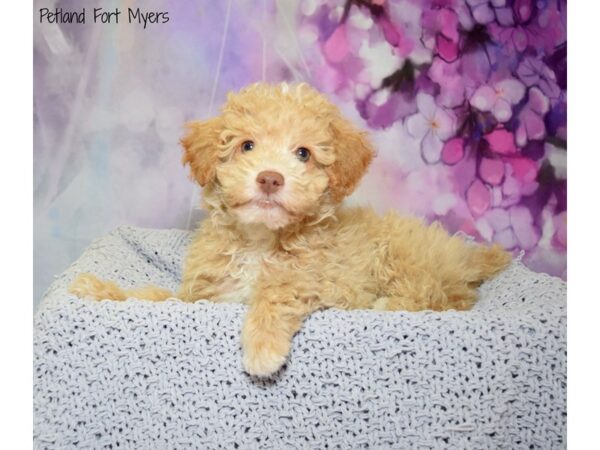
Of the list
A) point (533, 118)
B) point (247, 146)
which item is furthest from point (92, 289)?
point (533, 118)

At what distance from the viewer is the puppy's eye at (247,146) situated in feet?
9.94

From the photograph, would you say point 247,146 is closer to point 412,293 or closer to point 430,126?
point 412,293

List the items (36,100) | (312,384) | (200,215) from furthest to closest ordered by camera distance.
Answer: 1. (200,215)
2. (36,100)
3. (312,384)

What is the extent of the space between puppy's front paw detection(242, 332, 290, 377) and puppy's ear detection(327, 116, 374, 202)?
2.53 feet

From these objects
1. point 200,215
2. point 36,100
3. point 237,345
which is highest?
point 36,100

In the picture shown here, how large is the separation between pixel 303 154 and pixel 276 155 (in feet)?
0.49

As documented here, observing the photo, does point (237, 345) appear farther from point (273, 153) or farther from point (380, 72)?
point (380, 72)

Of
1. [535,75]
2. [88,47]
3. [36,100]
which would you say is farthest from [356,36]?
[36,100]

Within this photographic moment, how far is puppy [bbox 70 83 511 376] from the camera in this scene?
2.79 m

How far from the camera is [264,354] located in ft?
8.49

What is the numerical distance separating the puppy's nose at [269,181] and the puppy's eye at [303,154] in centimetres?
28

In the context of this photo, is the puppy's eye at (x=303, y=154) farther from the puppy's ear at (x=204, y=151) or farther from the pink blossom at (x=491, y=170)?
the pink blossom at (x=491, y=170)

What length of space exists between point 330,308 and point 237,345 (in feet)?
1.43

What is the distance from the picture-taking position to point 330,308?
2.94 m
